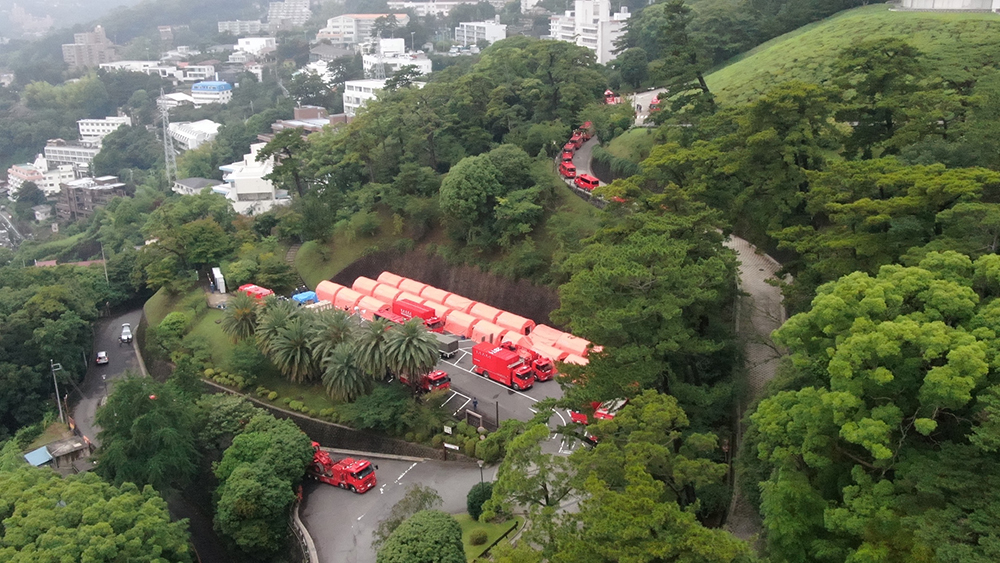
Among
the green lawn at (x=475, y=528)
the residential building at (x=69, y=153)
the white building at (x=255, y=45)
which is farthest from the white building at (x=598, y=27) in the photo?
the white building at (x=255, y=45)

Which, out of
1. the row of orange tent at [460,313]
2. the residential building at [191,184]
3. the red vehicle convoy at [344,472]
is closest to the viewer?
the red vehicle convoy at [344,472]

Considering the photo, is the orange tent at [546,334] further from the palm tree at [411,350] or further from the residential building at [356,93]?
the residential building at [356,93]

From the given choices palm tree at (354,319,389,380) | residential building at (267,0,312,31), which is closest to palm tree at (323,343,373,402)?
palm tree at (354,319,389,380)

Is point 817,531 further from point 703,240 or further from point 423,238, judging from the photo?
point 423,238

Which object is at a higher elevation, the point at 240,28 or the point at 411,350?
the point at 240,28

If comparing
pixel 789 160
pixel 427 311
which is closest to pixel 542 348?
pixel 427 311

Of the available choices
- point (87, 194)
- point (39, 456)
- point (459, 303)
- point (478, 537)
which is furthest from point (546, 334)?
point (87, 194)

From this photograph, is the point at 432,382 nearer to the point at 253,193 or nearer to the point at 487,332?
the point at 487,332
